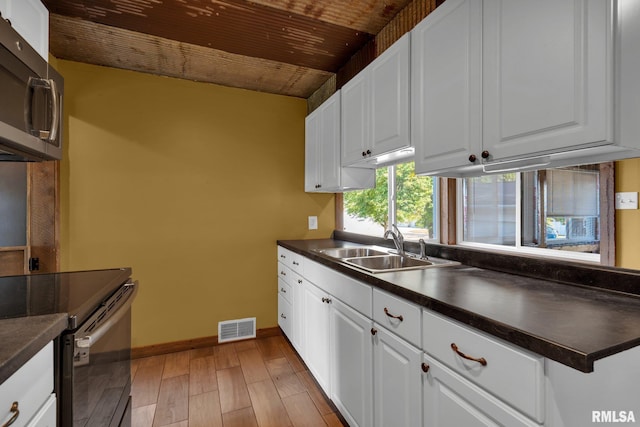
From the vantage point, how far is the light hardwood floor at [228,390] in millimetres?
1827

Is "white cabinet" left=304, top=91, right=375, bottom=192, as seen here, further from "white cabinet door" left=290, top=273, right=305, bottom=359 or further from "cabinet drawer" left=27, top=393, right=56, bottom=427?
"cabinet drawer" left=27, top=393, right=56, bottom=427

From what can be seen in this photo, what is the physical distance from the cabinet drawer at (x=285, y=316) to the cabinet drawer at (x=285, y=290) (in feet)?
0.12

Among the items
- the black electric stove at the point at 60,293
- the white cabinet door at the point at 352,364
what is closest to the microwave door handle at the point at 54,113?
the black electric stove at the point at 60,293

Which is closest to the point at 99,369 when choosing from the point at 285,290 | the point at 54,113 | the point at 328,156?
the point at 54,113

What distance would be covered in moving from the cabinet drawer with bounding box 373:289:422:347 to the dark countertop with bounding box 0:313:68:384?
3.67 feet

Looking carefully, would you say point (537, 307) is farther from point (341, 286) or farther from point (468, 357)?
point (341, 286)

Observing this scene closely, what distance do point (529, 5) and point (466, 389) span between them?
1.27 metres

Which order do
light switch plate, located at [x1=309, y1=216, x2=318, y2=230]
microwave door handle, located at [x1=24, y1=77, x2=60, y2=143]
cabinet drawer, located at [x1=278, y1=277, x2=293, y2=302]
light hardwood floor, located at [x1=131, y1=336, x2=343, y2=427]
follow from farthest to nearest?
light switch plate, located at [x1=309, y1=216, x2=318, y2=230]
cabinet drawer, located at [x1=278, y1=277, x2=293, y2=302]
light hardwood floor, located at [x1=131, y1=336, x2=343, y2=427]
microwave door handle, located at [x1=24, y1=77, x2=60, y2=143]

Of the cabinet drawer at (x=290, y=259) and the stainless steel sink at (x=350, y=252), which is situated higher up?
the stainless steel sink at (x=350, y=252)

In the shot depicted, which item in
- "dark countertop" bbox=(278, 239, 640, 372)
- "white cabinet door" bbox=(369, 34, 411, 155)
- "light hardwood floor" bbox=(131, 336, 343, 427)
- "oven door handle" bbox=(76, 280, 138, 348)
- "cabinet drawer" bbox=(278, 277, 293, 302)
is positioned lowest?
"light hardwood floor" bbox=(131, 336, 343, 427)

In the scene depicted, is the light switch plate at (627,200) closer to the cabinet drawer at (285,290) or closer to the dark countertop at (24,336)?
the dark countertop at (24,336)

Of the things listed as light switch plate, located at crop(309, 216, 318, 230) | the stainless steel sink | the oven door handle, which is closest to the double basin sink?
the stainless steel sink

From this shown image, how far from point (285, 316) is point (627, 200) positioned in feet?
7.89

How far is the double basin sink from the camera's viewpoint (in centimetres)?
167
